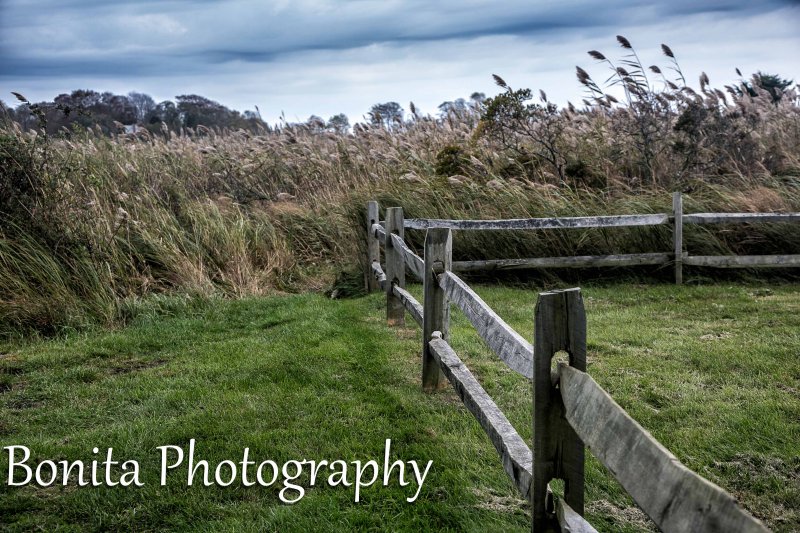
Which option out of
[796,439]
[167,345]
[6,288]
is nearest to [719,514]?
[796,439]

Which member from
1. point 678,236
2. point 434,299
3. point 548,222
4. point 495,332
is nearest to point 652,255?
point 678,236

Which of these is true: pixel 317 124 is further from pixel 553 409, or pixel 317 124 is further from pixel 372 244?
pixel 553 409

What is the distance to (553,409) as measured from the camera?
8.03 feet

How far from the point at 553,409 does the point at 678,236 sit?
26.3 feet

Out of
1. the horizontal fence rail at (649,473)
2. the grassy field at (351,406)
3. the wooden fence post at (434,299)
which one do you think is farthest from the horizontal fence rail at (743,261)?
the horizontal fence rail at (649,473)

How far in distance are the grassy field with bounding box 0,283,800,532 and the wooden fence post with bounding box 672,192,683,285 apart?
1.21 meters

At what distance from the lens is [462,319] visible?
819 cm

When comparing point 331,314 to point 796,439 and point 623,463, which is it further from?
point 623,463

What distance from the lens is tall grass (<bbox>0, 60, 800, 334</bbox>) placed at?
27.1 ft

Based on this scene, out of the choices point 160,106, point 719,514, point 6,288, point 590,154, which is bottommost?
point 6,288

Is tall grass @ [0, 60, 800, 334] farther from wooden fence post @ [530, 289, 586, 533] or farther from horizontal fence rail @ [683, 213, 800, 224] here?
wooden fence post @ [530, 289, 586, 533]

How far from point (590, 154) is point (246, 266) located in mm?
6181

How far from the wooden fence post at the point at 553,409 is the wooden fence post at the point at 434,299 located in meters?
2.66

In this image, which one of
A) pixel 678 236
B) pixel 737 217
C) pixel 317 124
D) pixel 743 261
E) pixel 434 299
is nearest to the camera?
pixel 434 299
